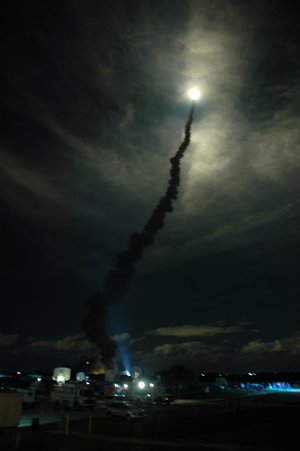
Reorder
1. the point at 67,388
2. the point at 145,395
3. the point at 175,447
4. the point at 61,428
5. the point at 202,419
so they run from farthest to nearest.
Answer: the point at 145,395, the point at 67,388, the point at 202,419, the point at 61,428, the point at 175,447

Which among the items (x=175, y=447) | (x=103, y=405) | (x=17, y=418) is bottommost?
(x=175, y=447)

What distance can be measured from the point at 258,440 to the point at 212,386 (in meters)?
98.0

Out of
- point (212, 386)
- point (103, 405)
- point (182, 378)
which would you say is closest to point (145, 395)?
point (103, 405)

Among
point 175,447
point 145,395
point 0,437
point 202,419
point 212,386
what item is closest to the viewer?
point 175,447

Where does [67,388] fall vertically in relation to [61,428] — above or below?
above

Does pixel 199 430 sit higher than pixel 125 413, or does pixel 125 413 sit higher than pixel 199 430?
pixel 125 413

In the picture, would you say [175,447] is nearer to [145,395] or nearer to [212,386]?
[145,395]

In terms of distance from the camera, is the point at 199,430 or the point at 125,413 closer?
the point at 199,430

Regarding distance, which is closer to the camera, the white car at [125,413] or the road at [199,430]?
the road at [199,430]

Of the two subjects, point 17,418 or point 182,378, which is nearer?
point 17,418

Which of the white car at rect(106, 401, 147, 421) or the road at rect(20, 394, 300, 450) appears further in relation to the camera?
the white car at rect(106, 401, 147, 421)

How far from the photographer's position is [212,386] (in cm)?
11938

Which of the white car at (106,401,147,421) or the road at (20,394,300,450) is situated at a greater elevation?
the white car at (106,401,147,421)

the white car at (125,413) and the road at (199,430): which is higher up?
the white car at (125,413)
